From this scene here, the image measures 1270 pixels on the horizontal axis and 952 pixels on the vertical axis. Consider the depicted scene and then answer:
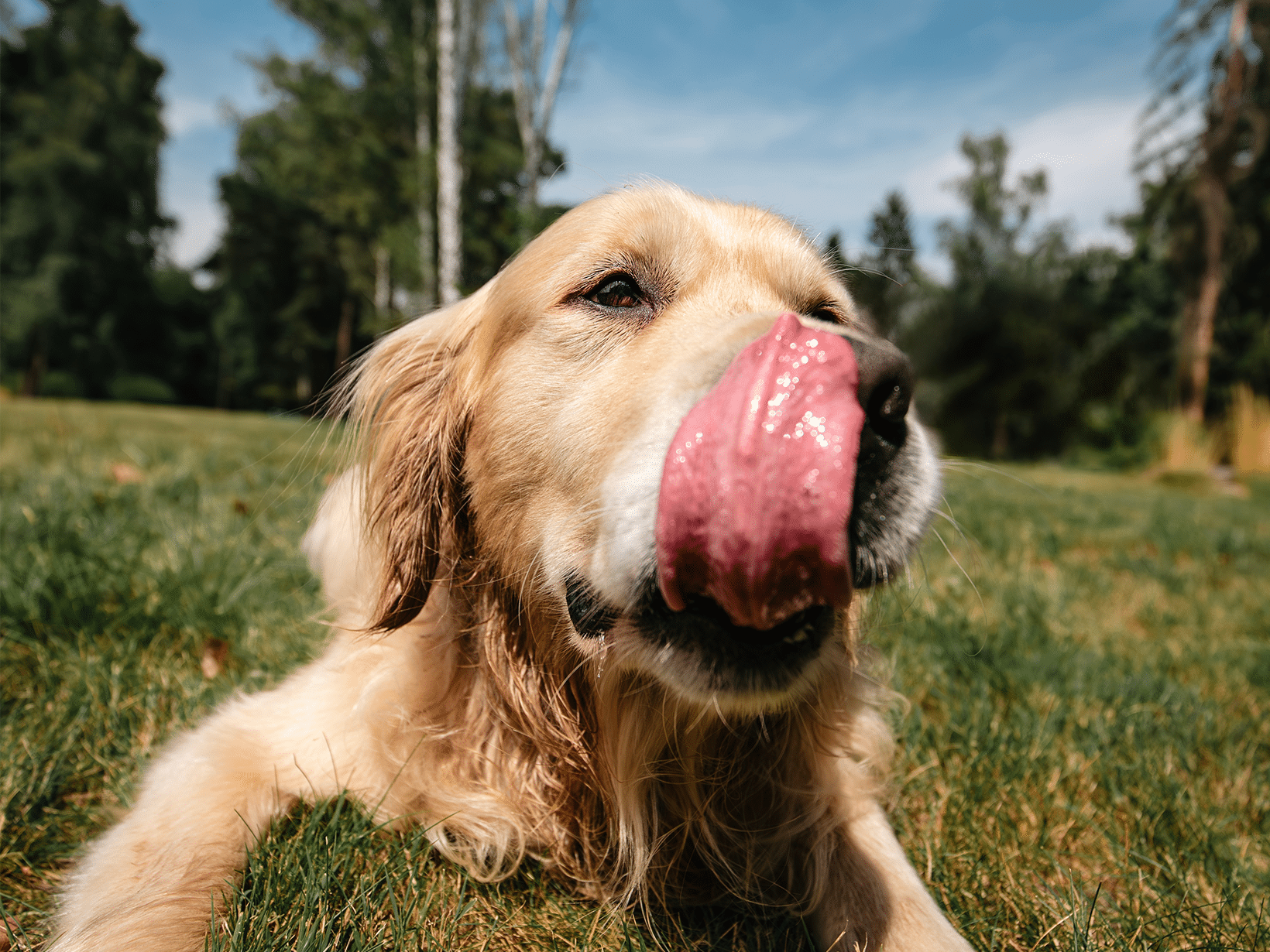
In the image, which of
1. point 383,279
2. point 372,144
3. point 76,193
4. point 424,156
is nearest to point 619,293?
point 424,156

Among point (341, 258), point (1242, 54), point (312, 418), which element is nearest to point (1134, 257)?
point (1242, 54)

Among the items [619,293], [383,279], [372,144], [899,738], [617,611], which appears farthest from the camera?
[383,279]

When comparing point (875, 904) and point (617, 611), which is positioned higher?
point (617, 611)

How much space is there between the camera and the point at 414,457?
6.25ft

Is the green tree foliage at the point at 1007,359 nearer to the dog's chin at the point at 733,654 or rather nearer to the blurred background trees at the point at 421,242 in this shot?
the blurred background trees at the point at 421,242

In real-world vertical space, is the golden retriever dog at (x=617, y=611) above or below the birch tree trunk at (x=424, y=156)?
below

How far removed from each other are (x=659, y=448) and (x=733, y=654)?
1.21 ft

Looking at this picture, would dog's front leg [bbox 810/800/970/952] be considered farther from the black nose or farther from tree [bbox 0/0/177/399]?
tree [bbox 0/0/177/399]

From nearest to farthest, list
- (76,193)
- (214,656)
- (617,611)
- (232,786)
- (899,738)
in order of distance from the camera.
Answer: (617,611)
(232,786)
(899,738)
(214,656)
(76,193)

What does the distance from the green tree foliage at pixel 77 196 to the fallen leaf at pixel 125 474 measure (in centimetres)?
2651

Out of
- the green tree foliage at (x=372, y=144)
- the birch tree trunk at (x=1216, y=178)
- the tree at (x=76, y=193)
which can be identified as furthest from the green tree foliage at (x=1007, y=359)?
the tree at (x=76, y=193)

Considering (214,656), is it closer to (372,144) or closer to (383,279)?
(372,144)

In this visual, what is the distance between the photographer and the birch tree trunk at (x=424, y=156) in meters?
15.1

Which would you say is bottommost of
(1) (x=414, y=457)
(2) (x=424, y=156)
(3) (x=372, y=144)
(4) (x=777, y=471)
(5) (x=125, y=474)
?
(5) (x=125, y=474)
